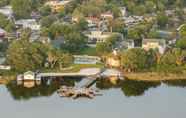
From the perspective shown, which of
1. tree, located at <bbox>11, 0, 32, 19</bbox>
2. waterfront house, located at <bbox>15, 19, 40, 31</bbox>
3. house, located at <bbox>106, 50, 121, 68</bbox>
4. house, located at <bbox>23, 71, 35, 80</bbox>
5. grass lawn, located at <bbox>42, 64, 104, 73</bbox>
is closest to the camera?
house, located at <bbox>23, 71, 35, 80</bbox>

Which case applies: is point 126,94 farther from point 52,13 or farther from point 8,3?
point 8,3

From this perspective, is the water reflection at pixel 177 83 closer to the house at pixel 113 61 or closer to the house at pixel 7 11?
the house at pixel 113 61

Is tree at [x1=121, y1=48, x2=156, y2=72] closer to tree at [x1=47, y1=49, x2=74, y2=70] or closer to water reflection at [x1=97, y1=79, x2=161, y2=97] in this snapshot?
water reflection at [x1=97, y1=79, x2=161, y2=97]

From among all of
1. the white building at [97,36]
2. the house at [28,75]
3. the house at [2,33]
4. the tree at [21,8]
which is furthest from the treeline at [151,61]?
the tree at [21,8]

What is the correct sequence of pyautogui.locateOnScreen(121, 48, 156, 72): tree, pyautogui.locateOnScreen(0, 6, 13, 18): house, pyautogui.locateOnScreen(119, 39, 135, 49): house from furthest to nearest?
pyautogui.locateOnScreen(0, 6, 13, 18): house → pyautogui.locateOnScreen(119, 39, 135, 49): house → pyautogui.locateOnScreen(121, 48, 156, 72): tree

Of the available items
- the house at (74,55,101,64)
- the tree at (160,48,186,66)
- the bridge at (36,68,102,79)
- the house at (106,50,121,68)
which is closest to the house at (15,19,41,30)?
the house at (74,55,101,64)

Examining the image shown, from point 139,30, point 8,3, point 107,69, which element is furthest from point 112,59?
point 8,3
